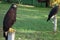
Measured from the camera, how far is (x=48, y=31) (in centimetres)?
1095

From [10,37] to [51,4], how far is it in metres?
18.3

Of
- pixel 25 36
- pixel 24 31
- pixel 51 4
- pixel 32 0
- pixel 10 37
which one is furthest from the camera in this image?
pixel 32 0

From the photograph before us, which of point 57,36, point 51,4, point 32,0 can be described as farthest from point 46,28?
point 32,0

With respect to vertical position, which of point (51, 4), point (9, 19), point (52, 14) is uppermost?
point (9, 19)

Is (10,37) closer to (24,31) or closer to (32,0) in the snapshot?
(24,31)

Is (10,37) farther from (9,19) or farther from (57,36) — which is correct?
(57,36)

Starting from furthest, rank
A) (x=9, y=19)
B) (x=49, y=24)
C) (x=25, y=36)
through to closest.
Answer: (x=49, y=24)
(x=25, y=36)
(x=9, y=19)

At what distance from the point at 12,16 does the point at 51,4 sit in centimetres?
1743

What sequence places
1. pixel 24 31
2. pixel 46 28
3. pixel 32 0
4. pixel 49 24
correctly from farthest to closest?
1. pixel 32 0
2. pixel 49 24
3. pixel 46 28
4. pixel 24 31

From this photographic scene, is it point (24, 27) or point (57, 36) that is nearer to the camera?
point (57, 36)

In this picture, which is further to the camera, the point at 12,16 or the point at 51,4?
the point at 51,4

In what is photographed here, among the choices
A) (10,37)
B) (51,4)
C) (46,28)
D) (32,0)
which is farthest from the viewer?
(32,0)

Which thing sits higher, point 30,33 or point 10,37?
point 10,37

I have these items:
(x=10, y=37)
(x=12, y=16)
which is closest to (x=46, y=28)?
(x=12, y=16)
